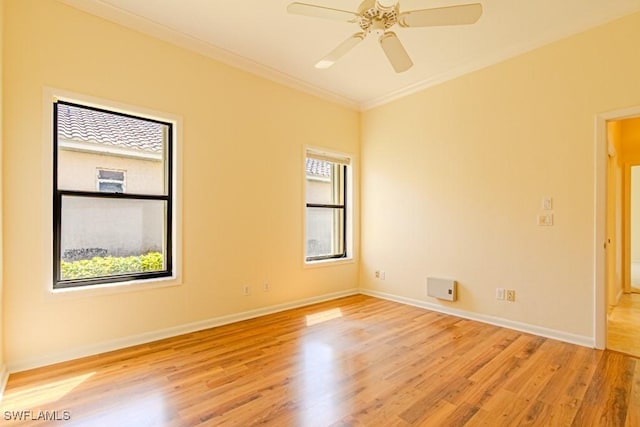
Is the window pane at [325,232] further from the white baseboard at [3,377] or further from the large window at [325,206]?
Result: the white baseboard at [3,377]

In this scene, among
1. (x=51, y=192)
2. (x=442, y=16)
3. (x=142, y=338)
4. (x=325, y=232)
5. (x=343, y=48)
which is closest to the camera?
(x=442, y=16)

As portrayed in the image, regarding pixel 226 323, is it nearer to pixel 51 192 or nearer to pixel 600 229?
pixel 51 192

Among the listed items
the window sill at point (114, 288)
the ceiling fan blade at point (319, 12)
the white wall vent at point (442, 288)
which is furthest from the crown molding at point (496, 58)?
the window sill at point (114, 288)

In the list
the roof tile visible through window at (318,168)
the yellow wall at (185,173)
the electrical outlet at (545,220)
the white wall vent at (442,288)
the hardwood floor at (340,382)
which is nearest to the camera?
the hardwood floor at (340,382)

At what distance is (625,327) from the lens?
342 centimetres

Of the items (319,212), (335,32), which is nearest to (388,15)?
(335,32)

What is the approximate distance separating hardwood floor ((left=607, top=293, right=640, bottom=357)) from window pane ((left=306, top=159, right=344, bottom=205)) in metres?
3.54

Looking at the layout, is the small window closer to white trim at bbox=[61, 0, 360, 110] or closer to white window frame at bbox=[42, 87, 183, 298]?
white window frame at bbox=[42, 87, 183, 298]

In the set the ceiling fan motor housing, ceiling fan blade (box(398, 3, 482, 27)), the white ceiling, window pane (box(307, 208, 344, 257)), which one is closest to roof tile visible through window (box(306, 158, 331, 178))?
window pane (box(307, 208, 344, 257))

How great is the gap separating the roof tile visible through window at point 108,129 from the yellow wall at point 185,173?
0.18 metres

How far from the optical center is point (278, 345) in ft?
9.84

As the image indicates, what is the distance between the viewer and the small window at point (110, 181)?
9.52 feet

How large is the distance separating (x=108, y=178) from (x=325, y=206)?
9.22 feet

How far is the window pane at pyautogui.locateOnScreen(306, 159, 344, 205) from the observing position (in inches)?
185
